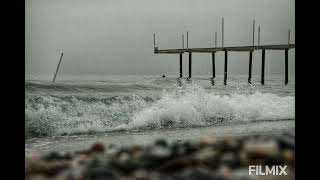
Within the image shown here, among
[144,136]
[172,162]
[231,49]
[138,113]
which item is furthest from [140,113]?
[231,49]

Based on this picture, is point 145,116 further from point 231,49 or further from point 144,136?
point 231,49

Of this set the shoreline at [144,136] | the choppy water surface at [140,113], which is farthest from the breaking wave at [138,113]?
the shoreline at [144,136]

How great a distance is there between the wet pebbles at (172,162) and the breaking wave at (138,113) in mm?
3400

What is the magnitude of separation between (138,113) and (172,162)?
17.4 feet

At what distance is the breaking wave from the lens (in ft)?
27.2

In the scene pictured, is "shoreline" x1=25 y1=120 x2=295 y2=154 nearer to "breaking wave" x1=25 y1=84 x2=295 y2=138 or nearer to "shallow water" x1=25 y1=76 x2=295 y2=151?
"shallow water" x1=25 y1=76 x2=295 y2=151

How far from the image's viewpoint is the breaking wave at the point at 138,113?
27.2 feet

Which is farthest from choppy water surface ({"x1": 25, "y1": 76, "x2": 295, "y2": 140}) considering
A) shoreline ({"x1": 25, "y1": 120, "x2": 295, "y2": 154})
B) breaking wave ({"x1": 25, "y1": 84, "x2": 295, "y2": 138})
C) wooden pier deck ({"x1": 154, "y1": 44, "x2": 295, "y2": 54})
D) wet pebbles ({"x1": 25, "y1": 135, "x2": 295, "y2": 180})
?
wooden pier deck ({"x1": 154, "y1": 44, "x2": 295, "y2": 54})

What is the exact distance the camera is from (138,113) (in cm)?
931
